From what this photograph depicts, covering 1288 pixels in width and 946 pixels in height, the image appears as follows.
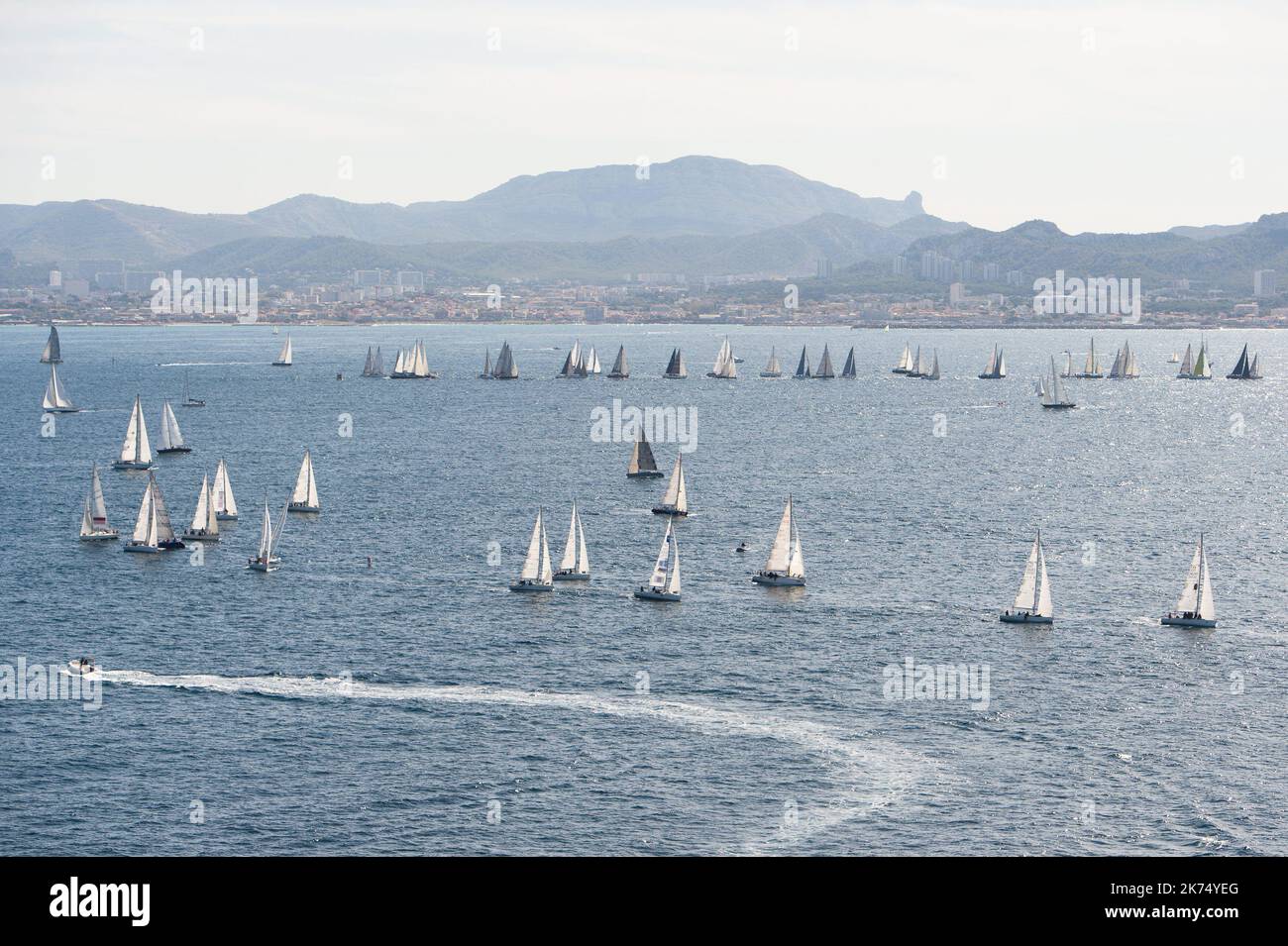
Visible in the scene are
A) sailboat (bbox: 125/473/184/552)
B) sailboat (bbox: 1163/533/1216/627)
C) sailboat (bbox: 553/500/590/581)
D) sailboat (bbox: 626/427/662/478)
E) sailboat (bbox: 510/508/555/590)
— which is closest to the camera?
sailboat (bbox: 1163/533/1216/627)

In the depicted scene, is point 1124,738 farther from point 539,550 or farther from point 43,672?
point 43,672

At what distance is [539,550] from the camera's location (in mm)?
114062

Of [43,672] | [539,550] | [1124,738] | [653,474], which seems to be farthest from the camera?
[653,474]

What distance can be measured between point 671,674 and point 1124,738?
25409mm

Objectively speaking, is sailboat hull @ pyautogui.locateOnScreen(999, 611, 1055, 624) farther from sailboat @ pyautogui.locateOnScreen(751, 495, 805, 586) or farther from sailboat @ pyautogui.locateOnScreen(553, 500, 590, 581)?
sailboat @ pyautogui.locateOnScreen(553, 500, 590, 581)

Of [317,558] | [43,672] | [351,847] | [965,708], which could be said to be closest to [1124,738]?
[965,708]

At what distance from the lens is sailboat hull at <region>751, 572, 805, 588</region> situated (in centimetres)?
11438

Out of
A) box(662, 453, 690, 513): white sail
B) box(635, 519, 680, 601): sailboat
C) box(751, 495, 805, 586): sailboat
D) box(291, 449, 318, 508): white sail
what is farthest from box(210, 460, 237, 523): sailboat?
box(751, 495, 805, 586): sailboat

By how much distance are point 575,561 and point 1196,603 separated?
44197mm

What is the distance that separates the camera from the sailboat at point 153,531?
12912 cm

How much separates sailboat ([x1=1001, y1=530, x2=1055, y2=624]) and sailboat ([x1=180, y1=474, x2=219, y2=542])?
224 feet

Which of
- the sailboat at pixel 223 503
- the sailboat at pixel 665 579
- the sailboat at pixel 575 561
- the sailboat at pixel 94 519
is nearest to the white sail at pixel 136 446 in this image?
the sailboat at pixel 223 503
